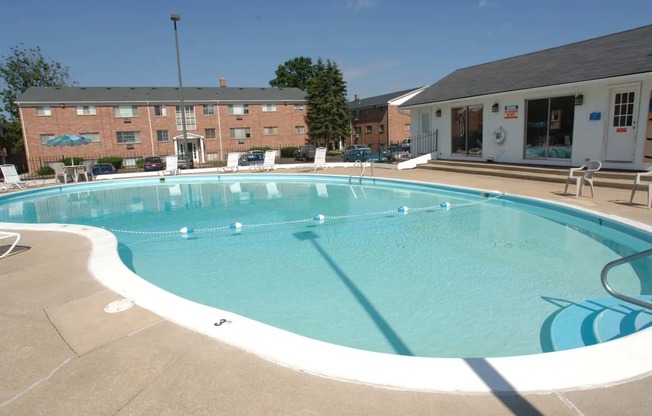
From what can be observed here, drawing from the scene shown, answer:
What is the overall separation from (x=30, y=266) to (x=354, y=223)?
6212mm

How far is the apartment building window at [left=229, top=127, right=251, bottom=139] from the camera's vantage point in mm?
40094

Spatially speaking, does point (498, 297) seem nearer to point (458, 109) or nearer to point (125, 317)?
point (125, 317)

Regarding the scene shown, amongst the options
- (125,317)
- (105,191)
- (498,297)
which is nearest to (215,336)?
(125,317)

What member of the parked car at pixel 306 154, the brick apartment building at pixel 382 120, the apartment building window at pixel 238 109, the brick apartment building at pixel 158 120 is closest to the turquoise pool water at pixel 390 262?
the parked car at pixel 306 154

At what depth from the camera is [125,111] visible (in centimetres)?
3634

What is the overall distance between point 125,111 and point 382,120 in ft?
83.0

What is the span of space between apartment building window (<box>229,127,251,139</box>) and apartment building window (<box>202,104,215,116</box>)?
248 centimetres

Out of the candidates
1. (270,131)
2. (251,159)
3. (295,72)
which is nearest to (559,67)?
(251,159)

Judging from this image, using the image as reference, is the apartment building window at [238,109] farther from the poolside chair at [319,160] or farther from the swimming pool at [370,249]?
the swimming pool at [370,249]

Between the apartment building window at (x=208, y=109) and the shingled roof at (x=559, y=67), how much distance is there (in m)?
24.7

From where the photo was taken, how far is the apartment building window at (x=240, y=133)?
40094 mm

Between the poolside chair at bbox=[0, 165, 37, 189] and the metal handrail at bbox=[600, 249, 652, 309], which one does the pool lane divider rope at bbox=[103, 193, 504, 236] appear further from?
the poolside chair at bbox=[0, 165, 37, 189]

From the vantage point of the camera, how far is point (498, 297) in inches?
200

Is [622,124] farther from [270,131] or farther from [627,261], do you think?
[270,131]
